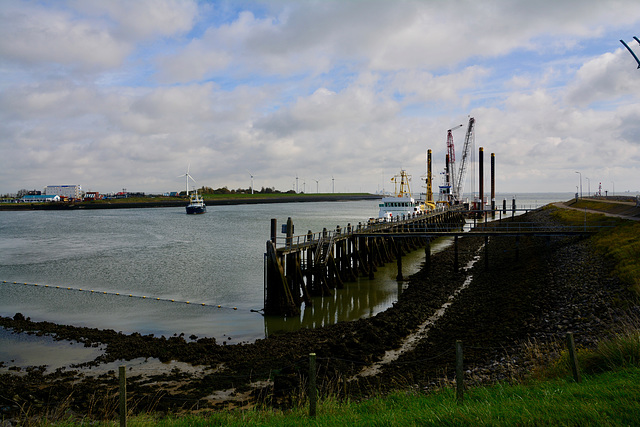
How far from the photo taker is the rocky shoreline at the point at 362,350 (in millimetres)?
11492

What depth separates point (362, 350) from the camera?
14656mm

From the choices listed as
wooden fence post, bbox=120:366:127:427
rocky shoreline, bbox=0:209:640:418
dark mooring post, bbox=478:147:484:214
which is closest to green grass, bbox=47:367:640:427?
wooden fence post, bbox=120:366:127:427

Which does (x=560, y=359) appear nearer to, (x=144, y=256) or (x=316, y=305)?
(x=316, y=305)

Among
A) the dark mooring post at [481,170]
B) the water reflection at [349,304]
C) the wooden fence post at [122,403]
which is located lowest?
the water reflection at [349,304]

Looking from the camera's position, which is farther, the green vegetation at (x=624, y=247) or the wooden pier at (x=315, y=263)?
the wooden pier at (x=315, y=263)

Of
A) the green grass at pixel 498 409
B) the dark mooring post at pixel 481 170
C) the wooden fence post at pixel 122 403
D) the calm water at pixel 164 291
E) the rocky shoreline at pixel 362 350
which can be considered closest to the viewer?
the green grass at pixel 498 409

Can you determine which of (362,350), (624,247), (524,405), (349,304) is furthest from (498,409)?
(624,247)

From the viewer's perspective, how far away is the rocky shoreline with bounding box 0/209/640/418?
11.5 meters

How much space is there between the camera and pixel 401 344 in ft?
51.8

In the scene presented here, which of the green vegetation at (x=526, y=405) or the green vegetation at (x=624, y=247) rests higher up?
the green vegetation at (x=624, y=247)

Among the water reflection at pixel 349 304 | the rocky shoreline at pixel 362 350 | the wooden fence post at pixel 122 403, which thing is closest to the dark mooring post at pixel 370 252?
the water reflection at pixel 349 304

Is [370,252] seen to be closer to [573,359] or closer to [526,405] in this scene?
[573,359]

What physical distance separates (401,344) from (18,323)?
1677cm

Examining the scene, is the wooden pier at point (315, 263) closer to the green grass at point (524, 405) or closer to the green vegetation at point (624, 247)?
the green vegetation at point (624, 247)
